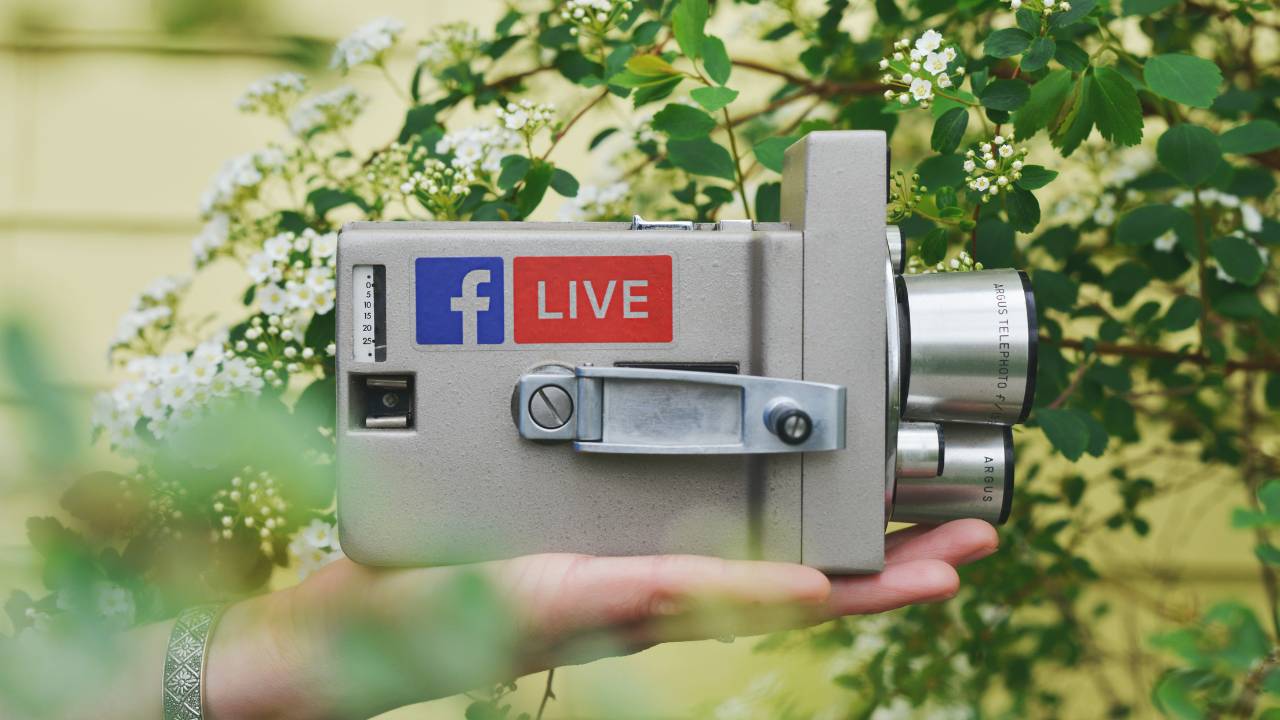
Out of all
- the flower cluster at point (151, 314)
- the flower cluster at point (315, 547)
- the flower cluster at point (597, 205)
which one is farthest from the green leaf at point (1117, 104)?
the flower cluster at point (151, 314)

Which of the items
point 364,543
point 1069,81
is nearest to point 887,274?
point 1069,81

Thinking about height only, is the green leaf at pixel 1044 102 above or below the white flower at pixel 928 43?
below

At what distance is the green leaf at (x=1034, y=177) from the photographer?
88cm

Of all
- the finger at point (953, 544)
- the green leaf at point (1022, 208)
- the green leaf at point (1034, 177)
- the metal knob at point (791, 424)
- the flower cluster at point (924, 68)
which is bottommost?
the finger at point (953, 544)

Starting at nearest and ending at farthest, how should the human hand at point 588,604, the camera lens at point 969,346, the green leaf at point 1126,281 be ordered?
the human hand at point 588,604
the camera lens at point 969,346
the green leaf at point 1126,281

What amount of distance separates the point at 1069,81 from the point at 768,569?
51 cm

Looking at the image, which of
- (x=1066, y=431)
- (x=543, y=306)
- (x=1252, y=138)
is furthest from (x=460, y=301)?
(x=1252, y=138)

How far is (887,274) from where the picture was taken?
2.70 ft

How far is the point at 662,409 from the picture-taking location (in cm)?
80

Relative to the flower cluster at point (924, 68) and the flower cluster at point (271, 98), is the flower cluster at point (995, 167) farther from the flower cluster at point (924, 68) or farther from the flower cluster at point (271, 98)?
the flower cluster at point (271, 98)

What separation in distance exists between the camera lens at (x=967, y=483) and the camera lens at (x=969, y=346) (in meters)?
0.04

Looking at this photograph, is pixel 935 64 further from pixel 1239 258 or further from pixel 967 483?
pixel 1239 258

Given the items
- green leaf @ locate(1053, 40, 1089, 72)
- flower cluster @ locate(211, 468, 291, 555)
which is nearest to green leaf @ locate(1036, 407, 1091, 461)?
green leaf @ locate(1053, 40, 1089, 72)

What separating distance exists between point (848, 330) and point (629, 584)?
27cm
